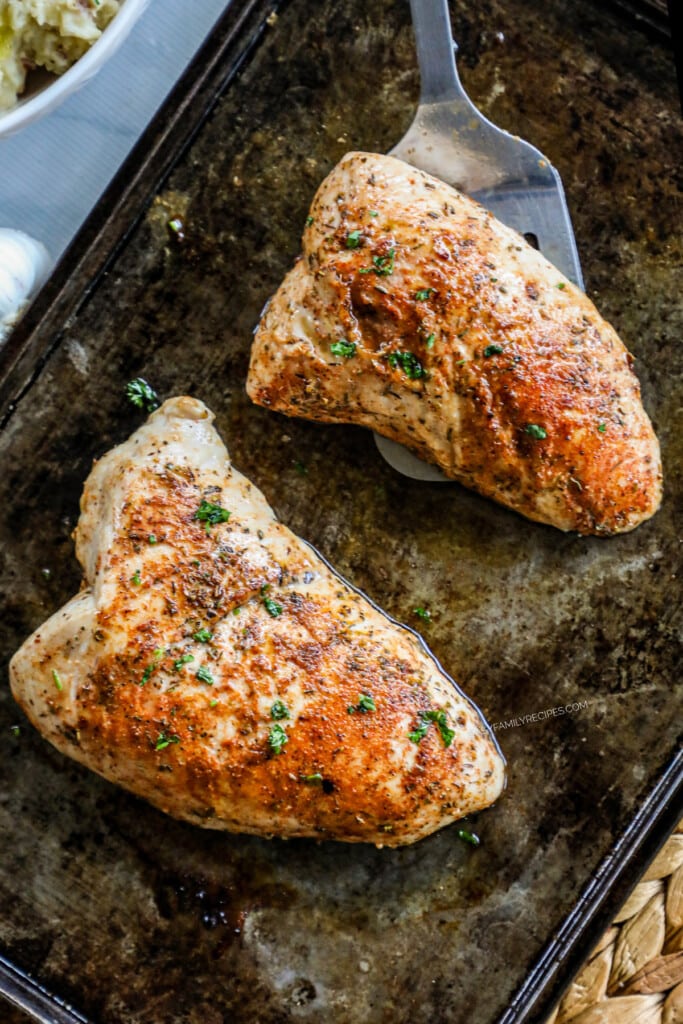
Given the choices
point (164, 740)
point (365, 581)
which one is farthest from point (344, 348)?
point (164, 740)

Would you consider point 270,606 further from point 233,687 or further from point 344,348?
point 344,348

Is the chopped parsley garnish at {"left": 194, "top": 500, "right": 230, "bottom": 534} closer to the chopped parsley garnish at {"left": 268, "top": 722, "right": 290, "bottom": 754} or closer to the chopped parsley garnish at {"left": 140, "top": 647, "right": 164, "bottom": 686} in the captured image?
the chopped parsley garnish at {"left": 140, "top": 647, "right": 164, "bottom": 686}

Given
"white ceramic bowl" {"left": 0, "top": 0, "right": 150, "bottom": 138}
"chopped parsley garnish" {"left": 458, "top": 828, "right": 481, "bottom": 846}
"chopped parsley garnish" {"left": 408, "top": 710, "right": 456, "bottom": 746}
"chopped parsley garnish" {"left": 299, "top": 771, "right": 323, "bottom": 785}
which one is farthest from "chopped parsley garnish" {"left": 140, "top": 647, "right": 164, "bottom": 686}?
"white ceramic bowl" {"left": 0, "top": 0, "right": 150, "bottom": 138}

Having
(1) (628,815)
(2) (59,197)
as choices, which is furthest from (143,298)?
(1) (628,815)

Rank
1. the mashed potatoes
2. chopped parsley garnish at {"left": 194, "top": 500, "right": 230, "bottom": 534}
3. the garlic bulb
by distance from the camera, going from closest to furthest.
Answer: the mashed potatoes
chopped parsley garnish at {"left": 194, "top": 500, "right": 230, "bottom": 534}
the garlic bulb

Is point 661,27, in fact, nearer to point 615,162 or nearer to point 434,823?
point 615,162

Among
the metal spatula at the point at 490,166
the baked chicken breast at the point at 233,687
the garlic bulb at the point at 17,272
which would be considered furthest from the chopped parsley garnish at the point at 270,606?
the garlic bulb at the point at 17,272
